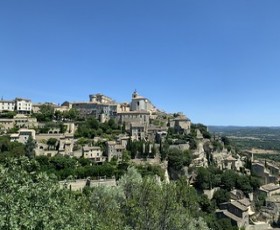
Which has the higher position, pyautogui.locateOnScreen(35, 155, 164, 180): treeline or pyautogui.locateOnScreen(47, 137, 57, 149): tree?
pyautogui.locateOnScreen(47, 137, 57, 149): tree

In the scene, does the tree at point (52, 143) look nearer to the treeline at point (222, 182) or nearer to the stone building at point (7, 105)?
the stone building at point (7, 105)

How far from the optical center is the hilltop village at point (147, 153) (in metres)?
44.8

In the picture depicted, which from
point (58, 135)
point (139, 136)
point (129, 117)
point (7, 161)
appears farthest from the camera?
point (129, 117)

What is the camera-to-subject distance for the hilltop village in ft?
147

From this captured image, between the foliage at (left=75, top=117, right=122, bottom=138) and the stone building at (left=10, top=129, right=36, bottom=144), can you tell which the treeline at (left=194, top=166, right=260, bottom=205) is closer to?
the foliage at (left=75, top=117, right=122, bottom=138)

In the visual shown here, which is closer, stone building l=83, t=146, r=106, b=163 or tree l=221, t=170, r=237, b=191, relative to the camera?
tree l=221, t=170, r=237, b=191

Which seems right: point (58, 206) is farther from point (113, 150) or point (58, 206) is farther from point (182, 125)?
point (182, 125)

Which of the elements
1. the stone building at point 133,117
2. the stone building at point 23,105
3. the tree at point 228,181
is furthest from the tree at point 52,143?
the tree at point 228,181

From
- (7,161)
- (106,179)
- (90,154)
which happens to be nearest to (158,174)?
(106,179)

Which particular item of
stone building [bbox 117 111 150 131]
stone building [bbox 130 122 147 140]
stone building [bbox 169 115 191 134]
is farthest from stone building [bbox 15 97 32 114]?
stone building [bbox 169 115 191 134]

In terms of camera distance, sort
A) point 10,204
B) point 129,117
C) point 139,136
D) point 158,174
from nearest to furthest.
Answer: point 10,204 < point 158,174 < point 139,136 < point 129,117

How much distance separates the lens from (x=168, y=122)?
236ft

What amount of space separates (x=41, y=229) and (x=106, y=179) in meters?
33.5

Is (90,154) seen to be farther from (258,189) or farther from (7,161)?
(7,161)
